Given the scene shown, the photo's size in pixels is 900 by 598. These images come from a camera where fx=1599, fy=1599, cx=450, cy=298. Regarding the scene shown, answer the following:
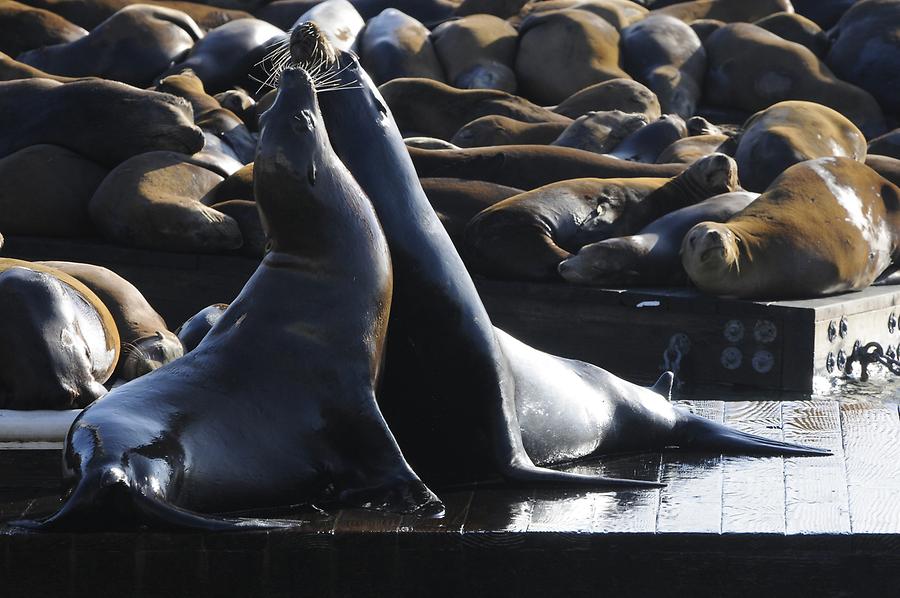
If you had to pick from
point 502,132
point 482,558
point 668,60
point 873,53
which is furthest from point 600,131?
point 482,558

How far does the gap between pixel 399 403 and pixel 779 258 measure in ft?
16.4

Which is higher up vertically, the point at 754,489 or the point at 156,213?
the point at 754,489

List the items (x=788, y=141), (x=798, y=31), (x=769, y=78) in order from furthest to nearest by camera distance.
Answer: (x=798, y=31)
(x=769, y=78)
(x=788, y=141)

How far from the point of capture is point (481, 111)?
14.1m

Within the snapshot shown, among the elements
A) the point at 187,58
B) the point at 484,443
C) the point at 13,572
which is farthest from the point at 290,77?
the point at 187,58

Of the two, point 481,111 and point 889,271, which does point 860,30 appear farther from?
point 889,271

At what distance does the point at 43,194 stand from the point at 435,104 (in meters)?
4.65

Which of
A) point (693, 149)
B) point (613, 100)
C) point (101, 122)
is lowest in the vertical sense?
point (613, 100)

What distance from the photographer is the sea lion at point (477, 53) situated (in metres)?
16.1

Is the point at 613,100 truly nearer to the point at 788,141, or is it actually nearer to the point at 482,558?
the point at 788,141

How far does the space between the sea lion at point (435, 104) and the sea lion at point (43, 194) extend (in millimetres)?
4060

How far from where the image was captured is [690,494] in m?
4.31

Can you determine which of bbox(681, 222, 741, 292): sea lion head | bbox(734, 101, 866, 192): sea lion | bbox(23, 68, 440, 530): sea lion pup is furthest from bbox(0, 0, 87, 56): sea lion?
bbox(23, 68, 440, 530): sea lion pup

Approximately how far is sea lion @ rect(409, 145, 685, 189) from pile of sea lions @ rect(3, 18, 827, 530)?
6.38 meters
